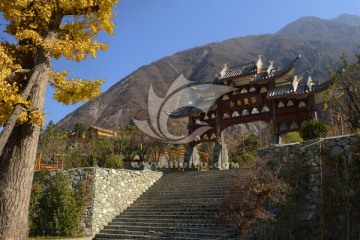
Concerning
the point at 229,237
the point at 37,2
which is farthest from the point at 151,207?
the point at 37,2

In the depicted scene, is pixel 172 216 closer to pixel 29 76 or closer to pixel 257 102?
pixel 29 76

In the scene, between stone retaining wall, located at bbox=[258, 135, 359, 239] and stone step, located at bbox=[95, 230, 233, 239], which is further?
stone step, located at bbox=[95, 230, 233, 239]

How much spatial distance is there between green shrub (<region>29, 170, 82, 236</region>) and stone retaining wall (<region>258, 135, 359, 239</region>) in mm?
7229

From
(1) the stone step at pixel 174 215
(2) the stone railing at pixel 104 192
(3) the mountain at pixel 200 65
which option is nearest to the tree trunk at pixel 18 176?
(1) the stone step at pixel 174 215

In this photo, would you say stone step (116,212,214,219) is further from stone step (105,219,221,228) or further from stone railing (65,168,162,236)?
stone railing (65,168,162,236)

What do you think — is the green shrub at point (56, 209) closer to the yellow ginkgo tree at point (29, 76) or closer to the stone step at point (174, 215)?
the stone step at point (174, 215)

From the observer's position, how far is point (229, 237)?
29.5ft

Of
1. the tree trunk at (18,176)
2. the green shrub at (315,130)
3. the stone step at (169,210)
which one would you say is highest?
the green shrub at (315,130)

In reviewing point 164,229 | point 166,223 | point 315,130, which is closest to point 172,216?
point 166,223

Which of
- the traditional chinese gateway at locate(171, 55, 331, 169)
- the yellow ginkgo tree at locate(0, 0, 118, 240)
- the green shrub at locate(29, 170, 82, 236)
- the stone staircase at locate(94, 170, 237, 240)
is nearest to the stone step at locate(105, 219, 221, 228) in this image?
the stone staircase at locate(94, 170, 237, 240)

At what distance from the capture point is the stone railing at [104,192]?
12453 mm

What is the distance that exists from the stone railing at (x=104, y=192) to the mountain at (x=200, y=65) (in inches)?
1636

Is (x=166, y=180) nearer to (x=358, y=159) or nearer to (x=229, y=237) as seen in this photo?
(x=229, y=237)

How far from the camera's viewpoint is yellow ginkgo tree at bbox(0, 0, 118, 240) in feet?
18.6
